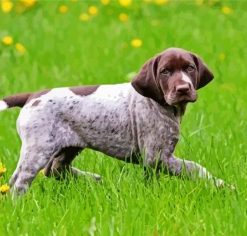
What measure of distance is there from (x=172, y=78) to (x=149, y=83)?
0.15 metres

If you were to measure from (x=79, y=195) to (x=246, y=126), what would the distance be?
2045mm

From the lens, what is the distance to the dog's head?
16.1ft

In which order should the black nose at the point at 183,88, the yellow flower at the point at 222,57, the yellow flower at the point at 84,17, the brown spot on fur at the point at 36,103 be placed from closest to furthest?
the black nose at the point at 183,88, the brown spot on fur at the point at 36,103, the yellow flower at the point at 222,57, the yellow flower at the point at 84,17

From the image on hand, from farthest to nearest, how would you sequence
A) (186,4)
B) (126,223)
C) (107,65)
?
(186,4) < (107,65) < (126,223)

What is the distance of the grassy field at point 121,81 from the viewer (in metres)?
4.61

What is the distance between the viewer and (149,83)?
5.09m

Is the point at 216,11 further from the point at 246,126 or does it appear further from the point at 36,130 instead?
the point at 36,130

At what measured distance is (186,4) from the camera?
11828mm

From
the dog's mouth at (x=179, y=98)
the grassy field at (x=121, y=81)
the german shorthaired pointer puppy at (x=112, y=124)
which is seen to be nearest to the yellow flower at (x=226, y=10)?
the grassy field at (x=121, y=81)

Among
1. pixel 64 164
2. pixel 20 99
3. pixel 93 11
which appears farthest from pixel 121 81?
pixel 20 99

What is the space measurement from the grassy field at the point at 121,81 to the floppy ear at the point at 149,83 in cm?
47

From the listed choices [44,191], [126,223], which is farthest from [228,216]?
[44,191]

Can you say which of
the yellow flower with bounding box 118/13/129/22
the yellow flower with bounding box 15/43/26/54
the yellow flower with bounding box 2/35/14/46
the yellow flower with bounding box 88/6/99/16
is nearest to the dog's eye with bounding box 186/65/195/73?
the yellow flower with bounding box 15/43/26/54

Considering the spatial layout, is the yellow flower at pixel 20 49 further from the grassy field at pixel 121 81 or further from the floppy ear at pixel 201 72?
the floppy ear at pixel 201 72
